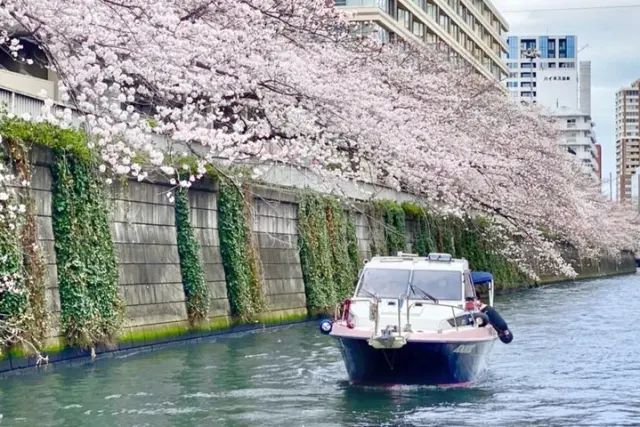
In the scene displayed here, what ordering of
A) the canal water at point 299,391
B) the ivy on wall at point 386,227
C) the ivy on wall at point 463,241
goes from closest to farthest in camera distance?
the canal water at point 299,391, the ivy on wall at point 386,227, the ivy on wall at point 463,241

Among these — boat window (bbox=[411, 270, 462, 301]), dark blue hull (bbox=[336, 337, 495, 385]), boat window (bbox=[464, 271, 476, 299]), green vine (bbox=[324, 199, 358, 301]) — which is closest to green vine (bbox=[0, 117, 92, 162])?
dark blue hull (bbox=[336, 337, 495, 385])

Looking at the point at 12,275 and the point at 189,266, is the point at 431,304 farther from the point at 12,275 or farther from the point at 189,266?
the point at 189,266

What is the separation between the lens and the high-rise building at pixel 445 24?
225 feet

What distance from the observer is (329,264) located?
126ft

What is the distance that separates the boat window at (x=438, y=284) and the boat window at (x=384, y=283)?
0.20 metres

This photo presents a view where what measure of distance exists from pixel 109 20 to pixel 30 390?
635cm

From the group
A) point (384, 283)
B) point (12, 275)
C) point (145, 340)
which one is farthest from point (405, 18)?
point (12, 275)

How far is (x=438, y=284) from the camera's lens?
22.4 m

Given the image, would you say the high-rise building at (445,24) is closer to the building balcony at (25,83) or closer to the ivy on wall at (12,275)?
the building balcony at (25,83)

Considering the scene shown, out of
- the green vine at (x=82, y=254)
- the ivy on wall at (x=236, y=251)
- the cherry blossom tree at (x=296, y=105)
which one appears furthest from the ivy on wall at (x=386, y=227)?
the green vine at (x=82, y=254)

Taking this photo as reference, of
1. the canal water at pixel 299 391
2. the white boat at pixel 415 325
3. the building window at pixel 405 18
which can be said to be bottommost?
the canal water at pixel 299 391

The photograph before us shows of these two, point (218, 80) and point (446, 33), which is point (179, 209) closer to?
point (218, 80)

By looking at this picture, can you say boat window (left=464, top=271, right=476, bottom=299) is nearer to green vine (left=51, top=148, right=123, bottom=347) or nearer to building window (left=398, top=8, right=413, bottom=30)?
green vine (left=51, top=148, right=123, bottom=347)

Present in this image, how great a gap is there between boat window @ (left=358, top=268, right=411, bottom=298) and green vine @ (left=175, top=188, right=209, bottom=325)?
25.6 feet
